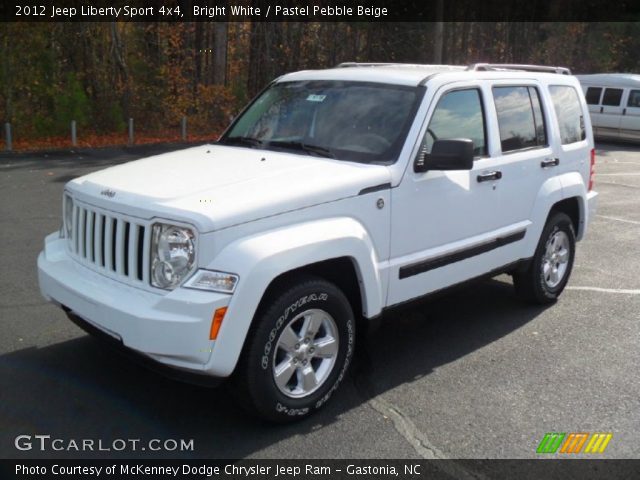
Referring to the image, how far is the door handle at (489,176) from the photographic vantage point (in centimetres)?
502

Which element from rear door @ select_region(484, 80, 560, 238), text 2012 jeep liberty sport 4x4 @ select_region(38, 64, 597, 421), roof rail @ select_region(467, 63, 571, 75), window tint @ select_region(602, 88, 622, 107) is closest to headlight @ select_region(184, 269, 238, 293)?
text 2012 jeep liberty sport 4x4 @ select_region(38, 64, 597, 421)

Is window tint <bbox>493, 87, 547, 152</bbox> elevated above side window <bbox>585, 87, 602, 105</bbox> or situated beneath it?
situated beneath

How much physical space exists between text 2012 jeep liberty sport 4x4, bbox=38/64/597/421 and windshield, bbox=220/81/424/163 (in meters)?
0.01

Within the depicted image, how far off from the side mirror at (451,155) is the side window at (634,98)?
17897mm

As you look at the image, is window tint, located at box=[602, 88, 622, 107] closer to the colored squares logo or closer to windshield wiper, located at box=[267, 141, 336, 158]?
windshield wiper, located at box=[267, 141, 336, 158]

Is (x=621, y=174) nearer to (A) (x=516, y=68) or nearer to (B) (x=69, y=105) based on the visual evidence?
(A) (x=516, y=68)

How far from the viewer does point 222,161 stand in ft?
15.0

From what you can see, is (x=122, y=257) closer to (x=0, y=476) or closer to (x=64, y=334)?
(x=0, y=476)

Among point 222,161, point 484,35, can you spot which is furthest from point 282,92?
point 484,35

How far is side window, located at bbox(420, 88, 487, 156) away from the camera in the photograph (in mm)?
4756

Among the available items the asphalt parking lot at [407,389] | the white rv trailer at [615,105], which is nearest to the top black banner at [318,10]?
the white rv trailer at [615,105]

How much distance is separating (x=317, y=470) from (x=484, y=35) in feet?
101

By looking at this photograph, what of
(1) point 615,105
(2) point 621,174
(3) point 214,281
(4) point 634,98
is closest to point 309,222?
(3) point 214,281

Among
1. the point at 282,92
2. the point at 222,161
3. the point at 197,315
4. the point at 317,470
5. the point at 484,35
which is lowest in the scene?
the point at 317,470
